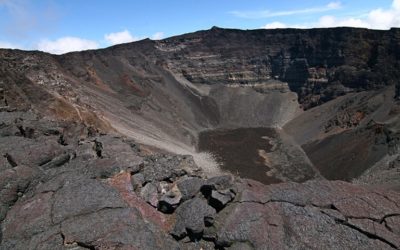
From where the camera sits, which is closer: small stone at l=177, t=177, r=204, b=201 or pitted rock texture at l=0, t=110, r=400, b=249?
pitted rock texture at l=0, t=110, r=400, b=249

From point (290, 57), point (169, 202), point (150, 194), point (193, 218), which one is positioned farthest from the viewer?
point (290, 57)

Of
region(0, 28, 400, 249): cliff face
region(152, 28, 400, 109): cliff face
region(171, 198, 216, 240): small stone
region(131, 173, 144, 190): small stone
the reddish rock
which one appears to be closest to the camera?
region(0, 28, 400, 249): cliff face

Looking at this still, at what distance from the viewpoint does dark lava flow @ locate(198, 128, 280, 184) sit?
5938 cm

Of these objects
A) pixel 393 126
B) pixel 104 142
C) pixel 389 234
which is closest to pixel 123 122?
pixel 393 126

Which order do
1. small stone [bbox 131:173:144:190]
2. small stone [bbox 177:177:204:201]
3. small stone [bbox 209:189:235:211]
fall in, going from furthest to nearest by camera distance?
small stone [bbox 131:173:144:190], small stone [bbox 177:177:204:201], small stone [bbox 209:189:235:211]

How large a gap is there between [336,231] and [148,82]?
8565 cm

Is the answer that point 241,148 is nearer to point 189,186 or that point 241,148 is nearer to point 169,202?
point 189,186

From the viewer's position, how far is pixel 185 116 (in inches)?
3780

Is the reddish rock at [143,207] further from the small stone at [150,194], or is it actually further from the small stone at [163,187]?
the small stone at [163,187]

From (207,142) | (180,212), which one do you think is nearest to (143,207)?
(180,212)

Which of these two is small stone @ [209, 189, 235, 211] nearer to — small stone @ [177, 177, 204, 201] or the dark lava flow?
small stone @ [177, 177, 204, 201]

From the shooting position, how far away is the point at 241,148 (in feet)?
250

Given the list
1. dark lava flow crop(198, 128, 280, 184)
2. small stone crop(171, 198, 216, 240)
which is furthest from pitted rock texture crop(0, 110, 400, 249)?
dark lava flow crop(198, 128, 280, 184)

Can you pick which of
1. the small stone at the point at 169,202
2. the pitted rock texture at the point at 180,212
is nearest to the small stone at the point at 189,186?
the pitted rock texture at the point at 180,212
